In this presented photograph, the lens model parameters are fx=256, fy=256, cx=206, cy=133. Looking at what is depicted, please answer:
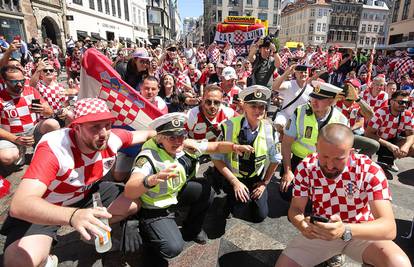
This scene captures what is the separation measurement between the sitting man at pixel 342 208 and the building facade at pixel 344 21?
7913cm

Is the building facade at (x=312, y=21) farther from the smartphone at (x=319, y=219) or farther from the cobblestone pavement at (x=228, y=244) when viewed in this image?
the smartphone at (x=319, y=219)

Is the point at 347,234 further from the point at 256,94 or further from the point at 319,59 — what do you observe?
the point at 319,59

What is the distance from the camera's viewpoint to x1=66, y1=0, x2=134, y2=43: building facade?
23.8 meters

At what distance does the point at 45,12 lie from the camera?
1984cm

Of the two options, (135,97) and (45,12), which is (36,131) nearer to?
(135,97)

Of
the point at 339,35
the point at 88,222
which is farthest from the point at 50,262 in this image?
the point at 339,35

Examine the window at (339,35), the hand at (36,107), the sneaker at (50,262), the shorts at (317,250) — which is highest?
the window at (339,35)

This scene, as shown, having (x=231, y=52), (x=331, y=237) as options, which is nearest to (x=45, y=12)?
(x=231, y=52)

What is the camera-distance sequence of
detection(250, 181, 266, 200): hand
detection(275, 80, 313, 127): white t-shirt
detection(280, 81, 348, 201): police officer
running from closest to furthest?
1. detection(250, 181, 266, 200): hand
2. detection(280, 81, 348, 201): police officer
3. detection(275, 80, 313, 127): white t-shirt

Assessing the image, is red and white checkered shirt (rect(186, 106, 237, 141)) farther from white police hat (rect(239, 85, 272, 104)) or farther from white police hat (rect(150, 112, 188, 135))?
white police hat (rect(150, 112, 188, 135))

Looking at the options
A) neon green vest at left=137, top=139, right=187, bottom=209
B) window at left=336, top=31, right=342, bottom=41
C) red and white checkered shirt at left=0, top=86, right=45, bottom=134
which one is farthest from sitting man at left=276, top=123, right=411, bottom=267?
window at left=336, top=31, right=342, bottom=41

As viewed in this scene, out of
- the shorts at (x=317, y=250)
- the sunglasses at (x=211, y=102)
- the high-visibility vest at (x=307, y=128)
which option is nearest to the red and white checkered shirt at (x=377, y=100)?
the high-visibility vest at (x=307, y=128)

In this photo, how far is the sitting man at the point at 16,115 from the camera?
3.72 meters

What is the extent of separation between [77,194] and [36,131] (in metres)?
2.53
